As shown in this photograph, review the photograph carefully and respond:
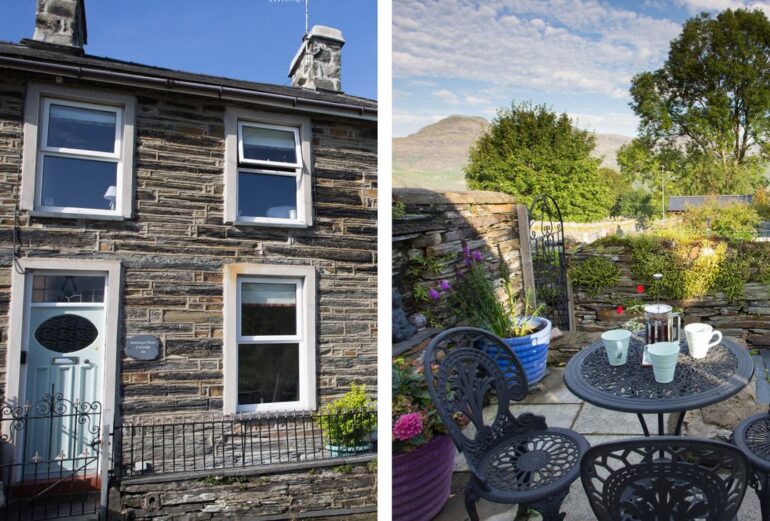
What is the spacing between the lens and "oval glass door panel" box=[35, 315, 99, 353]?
1.25 metres

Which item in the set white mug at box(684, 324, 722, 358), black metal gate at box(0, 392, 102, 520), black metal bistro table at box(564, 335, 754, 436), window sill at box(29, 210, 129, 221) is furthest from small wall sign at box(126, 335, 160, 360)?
white mug at box(684, 324, 722, 358)

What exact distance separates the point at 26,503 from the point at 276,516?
589 mm

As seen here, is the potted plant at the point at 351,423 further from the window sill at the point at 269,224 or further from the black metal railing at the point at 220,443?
the window sill at the point at 269,224

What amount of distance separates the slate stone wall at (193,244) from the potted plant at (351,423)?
0.04 meters

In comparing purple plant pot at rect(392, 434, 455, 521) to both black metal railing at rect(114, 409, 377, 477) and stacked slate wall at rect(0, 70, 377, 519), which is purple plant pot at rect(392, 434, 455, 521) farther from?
black metal railing at rect(114, 409, 377, 477)

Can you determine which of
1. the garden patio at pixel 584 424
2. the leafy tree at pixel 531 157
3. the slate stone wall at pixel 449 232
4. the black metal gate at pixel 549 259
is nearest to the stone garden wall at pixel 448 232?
the slate stone wall at pixel 449 232

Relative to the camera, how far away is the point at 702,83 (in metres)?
2.65

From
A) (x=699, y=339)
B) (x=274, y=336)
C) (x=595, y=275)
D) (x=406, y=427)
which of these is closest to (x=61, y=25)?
(x=274, y=336)

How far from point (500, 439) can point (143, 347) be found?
3.48 ft

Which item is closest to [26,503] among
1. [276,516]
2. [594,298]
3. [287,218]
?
[276,516]

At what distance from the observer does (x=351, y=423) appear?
5.09 ft

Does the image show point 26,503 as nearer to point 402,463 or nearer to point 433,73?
point 402,463

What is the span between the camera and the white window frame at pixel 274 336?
1.40m

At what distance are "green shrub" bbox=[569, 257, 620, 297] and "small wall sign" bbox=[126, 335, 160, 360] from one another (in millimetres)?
2282
